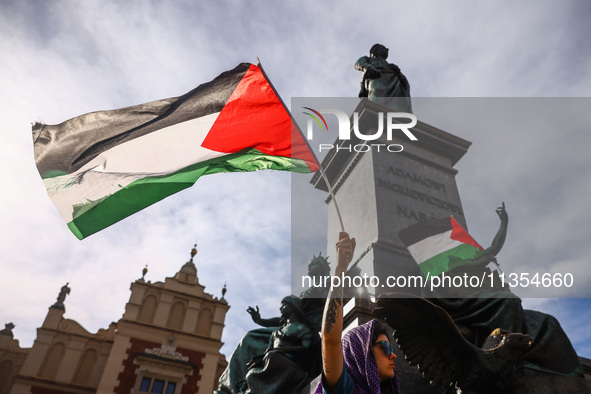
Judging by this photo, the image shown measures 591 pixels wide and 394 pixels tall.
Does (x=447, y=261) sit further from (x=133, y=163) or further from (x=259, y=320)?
(x=133, y=163)

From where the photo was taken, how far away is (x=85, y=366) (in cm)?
2241

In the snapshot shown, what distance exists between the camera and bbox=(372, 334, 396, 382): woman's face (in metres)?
2.51

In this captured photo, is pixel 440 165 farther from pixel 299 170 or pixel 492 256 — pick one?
pixel 299 170

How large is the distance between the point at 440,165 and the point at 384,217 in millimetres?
2144

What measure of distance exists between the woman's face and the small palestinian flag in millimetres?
2510

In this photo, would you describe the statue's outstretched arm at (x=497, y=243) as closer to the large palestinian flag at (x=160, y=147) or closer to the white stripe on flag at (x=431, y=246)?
the white stripe on flag at (x=431, y=246)

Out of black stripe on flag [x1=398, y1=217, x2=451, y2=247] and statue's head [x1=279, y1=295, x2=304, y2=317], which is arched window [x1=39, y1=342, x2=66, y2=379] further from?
black stripe on flag [x1=398, y1=217, x2=451, y2=247]

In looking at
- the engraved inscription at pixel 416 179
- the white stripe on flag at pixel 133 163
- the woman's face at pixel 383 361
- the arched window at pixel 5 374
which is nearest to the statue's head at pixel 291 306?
the white stripe on flag at pixel 133 163

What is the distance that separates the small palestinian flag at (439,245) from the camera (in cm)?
494

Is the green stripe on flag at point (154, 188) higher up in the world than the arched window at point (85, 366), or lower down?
lower down

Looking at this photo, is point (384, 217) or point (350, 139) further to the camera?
point (350, 139)

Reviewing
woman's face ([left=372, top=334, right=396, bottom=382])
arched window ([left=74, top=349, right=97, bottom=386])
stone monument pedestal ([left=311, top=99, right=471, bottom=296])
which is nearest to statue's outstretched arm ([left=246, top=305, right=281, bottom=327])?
stone monument pedestal ([left=311, top=99, right=471, bottom=296])

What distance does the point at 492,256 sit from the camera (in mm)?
5035

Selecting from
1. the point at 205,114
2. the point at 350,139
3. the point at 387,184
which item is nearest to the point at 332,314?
the point at 205,114
